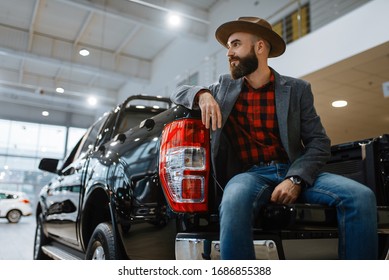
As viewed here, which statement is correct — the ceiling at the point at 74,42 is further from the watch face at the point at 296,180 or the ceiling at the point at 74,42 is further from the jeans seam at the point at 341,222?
the jeans seam at the point at 341,222

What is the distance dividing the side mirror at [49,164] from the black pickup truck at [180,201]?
3.06 feet

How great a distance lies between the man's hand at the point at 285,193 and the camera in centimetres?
120

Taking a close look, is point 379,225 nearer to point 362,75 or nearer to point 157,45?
point 157,45

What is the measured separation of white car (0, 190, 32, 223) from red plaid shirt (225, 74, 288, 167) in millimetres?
1629

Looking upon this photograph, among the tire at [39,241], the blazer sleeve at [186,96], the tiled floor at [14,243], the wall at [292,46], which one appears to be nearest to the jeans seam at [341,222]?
the blazer sleeve at [186,96]

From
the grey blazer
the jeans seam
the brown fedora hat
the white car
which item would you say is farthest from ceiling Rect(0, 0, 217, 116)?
the jeans seam

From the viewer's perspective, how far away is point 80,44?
102 inches

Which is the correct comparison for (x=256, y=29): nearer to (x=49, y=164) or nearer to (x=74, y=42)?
(x=74, y=42)

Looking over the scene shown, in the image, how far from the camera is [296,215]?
108 cm

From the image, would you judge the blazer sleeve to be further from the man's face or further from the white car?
the white car

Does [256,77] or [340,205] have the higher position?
[256,77]

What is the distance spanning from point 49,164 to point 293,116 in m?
2.08
